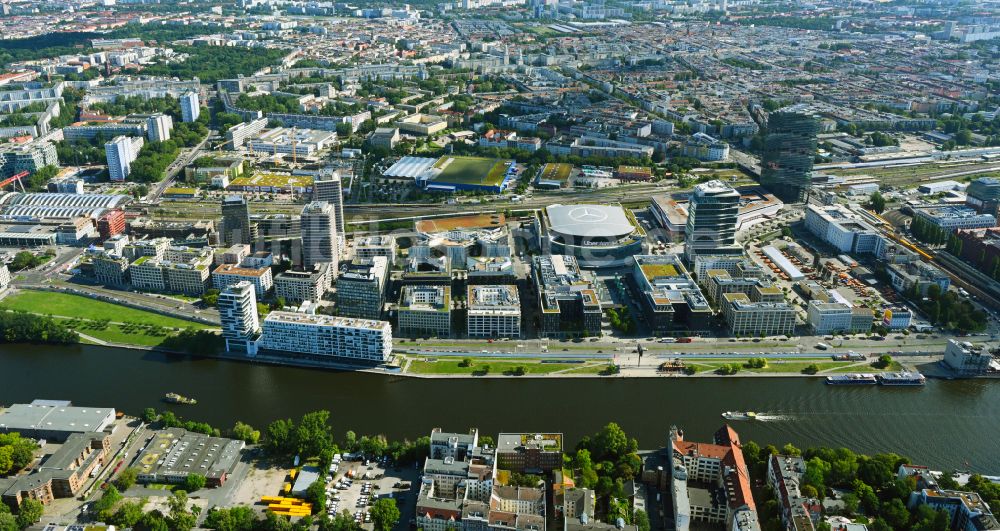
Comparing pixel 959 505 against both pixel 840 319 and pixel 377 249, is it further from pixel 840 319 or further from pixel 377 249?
pixel 377 249

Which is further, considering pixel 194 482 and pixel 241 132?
pixel 241 132

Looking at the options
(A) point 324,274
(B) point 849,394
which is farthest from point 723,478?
(A) point 324,274

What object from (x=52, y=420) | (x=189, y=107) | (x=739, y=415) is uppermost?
(x=189, y=107)

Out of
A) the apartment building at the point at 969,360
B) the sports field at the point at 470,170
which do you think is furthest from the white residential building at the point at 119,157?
the apartment building at the point at 969,360

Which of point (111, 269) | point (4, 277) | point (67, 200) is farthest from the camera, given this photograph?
point (67, 200)

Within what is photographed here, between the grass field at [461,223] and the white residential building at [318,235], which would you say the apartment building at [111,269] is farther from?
the grass field at [461,223]

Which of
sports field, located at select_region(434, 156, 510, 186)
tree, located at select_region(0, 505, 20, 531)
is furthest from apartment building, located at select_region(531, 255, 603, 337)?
tree, located at select_region(0, 505, 20, 531)

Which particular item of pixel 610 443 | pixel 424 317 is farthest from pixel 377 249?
pixel 610 443

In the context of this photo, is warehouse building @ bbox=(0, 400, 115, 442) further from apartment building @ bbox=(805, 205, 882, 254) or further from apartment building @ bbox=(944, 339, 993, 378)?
apartment building @ bbox=(805, 205, 882, 254)
